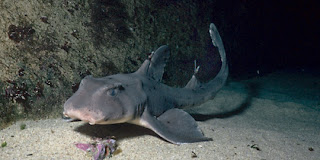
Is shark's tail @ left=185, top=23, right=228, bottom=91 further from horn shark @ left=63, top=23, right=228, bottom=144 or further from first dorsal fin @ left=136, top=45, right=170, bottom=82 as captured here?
first dorsal fin @ left=136, top=45, right=170, bottom=82

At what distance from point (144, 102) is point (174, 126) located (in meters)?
0.69

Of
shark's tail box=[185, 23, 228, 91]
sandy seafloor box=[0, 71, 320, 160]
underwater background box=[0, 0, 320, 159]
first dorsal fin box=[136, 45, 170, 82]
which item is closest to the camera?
sandy seafloor box=[0, 71, 320, 160]

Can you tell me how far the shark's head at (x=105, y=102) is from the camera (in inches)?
110

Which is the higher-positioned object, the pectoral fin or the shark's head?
the shark's head

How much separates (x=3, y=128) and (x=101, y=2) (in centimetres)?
345

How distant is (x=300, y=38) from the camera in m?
20.7

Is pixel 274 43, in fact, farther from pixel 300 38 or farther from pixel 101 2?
pixel 101 2

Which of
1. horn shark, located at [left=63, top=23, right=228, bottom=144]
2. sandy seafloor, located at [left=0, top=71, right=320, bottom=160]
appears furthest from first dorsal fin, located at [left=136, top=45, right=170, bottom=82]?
sandy seafloor, located at [left=0, top=71, right=320, bottom=160]

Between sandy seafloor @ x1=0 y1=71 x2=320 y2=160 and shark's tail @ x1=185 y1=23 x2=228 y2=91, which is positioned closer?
sandy seafloor @ x1=0 y1=71 x2=320 y2=160

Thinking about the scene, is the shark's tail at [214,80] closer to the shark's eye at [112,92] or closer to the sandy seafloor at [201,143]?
the sandy seafloor at [201,143]

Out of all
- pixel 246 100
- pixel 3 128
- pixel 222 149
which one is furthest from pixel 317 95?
pixel 3 128

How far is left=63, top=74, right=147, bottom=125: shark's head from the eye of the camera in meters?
2.79

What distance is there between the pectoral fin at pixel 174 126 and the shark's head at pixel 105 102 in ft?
0.91

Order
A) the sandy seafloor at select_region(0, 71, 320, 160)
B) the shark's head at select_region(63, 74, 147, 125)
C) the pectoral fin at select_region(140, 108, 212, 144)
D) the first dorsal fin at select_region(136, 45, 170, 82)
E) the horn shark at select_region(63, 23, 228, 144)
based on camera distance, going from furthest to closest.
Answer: the first dorsal fin at select_region(136, 45, 170, 82)
the pectoral fin at select_region(140, 108, 212, 144)
the sandy seafloor at select_region(0, 71, 320, 160)
the horn shark at select_region(63, 23, 228, 144)
the shark's head at select_region(63, 74, 147, 125)
